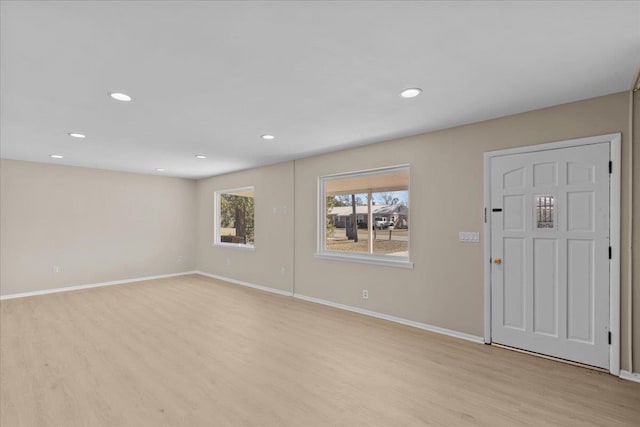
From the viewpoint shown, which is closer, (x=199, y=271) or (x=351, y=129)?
(x=351, y=129)

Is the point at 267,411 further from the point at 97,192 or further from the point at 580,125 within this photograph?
the point at 97,192

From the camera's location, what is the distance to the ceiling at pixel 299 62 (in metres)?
1.67

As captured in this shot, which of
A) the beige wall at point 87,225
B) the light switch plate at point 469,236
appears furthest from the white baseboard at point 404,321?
the beige wall at point 87,225

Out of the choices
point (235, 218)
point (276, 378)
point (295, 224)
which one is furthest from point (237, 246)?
point (276, 378)

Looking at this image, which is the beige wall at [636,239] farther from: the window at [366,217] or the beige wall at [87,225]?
the beige wall at [87,225]

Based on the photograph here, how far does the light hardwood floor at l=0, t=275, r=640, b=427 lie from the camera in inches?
85.9

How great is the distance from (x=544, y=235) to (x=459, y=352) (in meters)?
1.45

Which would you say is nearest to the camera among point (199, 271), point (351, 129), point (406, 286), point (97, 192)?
point (351, 129)

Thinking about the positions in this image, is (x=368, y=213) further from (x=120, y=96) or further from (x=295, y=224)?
(x=120, y=96)

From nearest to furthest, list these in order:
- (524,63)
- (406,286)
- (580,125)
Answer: (524,63), (580,125), (406,286)

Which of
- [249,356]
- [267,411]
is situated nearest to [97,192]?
[249,356]

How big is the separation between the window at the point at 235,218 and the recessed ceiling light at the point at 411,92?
14.6 feet

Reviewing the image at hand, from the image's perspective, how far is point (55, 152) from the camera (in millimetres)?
4957

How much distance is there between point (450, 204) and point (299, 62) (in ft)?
8.21
